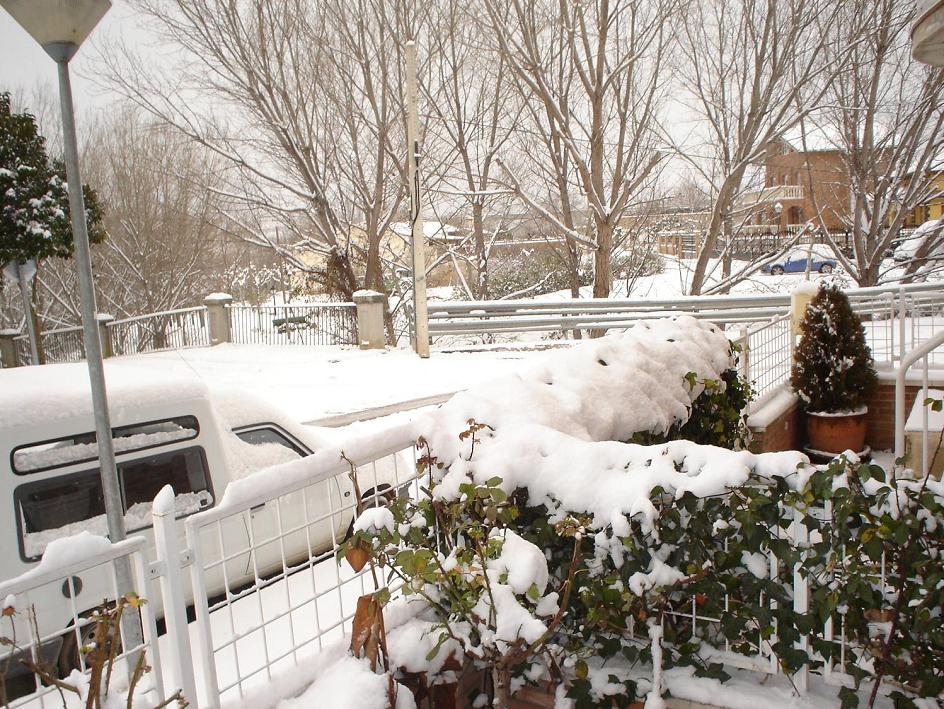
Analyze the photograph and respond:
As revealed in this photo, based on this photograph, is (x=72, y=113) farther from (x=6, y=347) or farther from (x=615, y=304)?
(x=6, y=347)

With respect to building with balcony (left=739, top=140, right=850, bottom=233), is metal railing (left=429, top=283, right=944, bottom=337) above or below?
below

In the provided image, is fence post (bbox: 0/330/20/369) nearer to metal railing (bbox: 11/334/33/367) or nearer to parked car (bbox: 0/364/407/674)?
metal railing (bbox: 11/334/33/367)

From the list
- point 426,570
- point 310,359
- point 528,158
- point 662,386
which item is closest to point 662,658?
point 426,570

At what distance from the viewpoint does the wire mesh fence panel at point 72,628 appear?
1737mm

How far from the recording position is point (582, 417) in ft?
10.8

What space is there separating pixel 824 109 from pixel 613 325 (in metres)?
8.17

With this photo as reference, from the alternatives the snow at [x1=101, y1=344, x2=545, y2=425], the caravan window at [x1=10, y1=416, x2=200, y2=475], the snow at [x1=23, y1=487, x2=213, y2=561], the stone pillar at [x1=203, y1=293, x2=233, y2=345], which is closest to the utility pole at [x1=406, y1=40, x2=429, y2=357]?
the snow at [x1=101, y1=344, x2=545, y2=425]

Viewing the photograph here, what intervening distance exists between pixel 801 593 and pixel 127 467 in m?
3.28

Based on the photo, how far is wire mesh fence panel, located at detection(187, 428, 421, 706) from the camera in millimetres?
2213

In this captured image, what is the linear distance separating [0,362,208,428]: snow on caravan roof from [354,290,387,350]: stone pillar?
33.6 ft

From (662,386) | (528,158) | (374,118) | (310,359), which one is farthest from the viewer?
(528,158)

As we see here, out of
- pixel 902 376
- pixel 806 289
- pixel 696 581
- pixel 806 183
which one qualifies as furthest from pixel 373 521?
pixel 806 183

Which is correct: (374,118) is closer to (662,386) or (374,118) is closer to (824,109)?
(824,109)

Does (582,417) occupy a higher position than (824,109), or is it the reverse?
(824,109)
